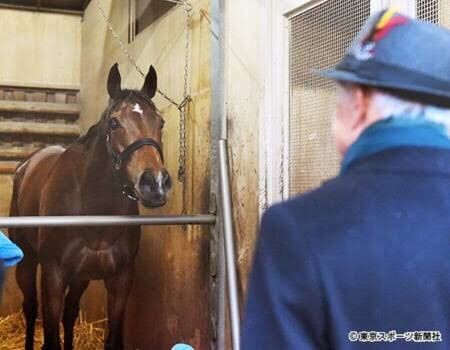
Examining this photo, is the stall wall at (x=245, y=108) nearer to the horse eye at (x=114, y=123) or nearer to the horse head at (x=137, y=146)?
the horse head at (x=137, y=146)

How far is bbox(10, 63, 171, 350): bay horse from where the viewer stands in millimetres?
2084

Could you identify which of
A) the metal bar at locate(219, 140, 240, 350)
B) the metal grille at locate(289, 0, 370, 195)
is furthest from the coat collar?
the metal bar at locate(219, 140, 240, 350)

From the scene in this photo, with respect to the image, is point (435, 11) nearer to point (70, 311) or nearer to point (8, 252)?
point (8, 252)

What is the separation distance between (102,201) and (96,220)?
523 mm

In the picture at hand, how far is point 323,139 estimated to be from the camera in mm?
1734

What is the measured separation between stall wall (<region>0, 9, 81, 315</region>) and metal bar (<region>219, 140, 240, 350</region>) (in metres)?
1.85

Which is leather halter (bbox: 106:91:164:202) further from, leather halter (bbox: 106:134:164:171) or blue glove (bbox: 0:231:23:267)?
blue glove (bbox: 0:231:23:267)

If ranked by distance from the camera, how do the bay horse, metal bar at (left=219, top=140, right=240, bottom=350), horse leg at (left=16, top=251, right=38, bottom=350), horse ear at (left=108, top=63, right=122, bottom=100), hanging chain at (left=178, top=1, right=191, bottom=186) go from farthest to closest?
horse leg at (left=16, top=251, right=38, bottom=350) < hanging chain at (left=178, top=1, right=191, bottom=186) < horse ear at (left=108, top=63, right=122, bottom=100) < the bay horse < metal bar at (left=219, top=140, right=240, bottom=350)

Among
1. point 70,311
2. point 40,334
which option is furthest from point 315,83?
point 40,334

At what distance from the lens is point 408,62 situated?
562mm

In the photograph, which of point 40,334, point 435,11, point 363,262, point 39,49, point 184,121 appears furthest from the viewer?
point 39,49

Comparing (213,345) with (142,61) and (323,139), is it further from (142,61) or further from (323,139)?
(142,61)

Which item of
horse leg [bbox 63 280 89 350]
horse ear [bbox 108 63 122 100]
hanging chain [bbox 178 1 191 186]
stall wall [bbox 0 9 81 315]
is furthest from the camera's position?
stall wall [bbox 0 9 81 315]

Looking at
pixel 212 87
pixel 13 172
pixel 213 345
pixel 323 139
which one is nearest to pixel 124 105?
pixel 212 87
